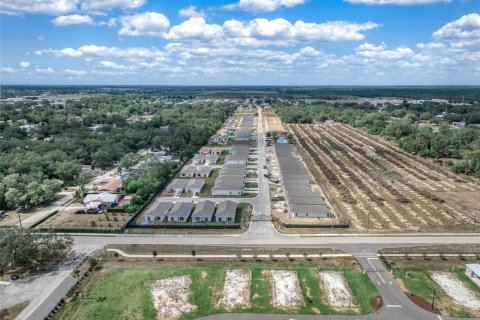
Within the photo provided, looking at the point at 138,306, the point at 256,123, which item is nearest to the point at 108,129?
the point at 256,123

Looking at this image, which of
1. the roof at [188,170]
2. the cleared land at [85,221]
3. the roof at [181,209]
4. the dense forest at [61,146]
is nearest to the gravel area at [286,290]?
the roof at [181,209]

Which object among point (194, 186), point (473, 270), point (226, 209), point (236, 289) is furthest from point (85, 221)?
point (473, 270)

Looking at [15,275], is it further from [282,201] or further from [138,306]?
[282,201]

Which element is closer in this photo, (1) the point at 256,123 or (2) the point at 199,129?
(2) the point at 199,129

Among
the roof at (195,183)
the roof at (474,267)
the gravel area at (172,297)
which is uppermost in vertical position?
the roof at (195,183)

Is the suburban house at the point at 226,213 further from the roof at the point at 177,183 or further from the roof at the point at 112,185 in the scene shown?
the roof at the point at 112,185

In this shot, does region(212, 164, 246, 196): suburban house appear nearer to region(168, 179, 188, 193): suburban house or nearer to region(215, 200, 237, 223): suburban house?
region(168, 179, 188, 193): suburban house
